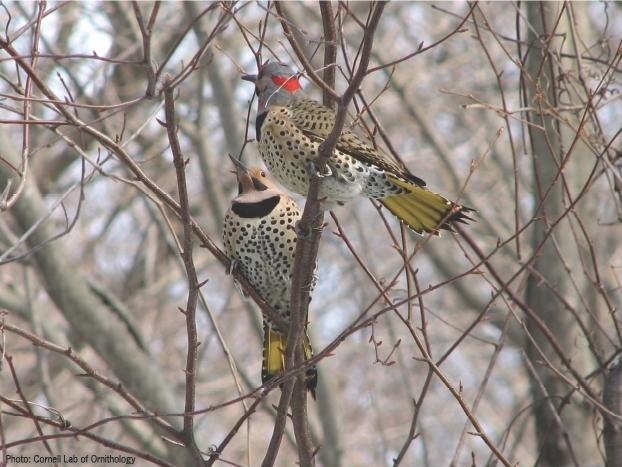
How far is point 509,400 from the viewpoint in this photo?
12.8 m

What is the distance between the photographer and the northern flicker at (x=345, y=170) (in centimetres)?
381

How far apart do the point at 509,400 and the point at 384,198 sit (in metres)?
9.48

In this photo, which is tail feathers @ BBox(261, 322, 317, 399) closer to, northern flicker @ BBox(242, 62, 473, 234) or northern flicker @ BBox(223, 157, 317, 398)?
northern flicker @ BBox(223, 157, 317, 398)

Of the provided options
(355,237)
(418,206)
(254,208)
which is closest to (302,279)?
(418,206)

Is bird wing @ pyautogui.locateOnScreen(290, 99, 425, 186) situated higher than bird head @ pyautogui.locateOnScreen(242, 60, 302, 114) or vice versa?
bird head @ pyautogui.locateOnScreen(242, 60, 302, 114)

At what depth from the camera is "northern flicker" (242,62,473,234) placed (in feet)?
12.5

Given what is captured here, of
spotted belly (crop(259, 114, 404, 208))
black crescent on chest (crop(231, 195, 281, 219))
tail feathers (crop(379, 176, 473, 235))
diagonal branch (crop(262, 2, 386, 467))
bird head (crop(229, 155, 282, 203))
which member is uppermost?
bird head (crop(229, 155, 282, 203))

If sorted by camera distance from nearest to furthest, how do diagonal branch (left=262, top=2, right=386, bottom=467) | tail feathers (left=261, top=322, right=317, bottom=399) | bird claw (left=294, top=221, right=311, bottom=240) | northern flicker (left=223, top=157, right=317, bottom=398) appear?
diagonal branch (left=262, top=2, right=386, bottom=467), bird claw (left=294, top=221, right=311, bottom=240), tail feathers (left=261, top=322, right=317, bottom=399), northern flicker (left=223, top=157, right=317, bottom=398)

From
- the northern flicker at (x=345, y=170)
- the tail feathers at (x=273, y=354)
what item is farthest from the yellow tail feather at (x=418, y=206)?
the tail feathers at (x=273, y=354)

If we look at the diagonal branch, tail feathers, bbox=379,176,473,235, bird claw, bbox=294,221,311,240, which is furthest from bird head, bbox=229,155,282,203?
bird claw, bbox=294,221,311,240

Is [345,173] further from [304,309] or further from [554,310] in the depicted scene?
[554,310]

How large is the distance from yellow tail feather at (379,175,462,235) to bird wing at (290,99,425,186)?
4 cm

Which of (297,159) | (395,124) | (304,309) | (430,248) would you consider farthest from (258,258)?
(395,124)

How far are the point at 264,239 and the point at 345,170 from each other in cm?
69
